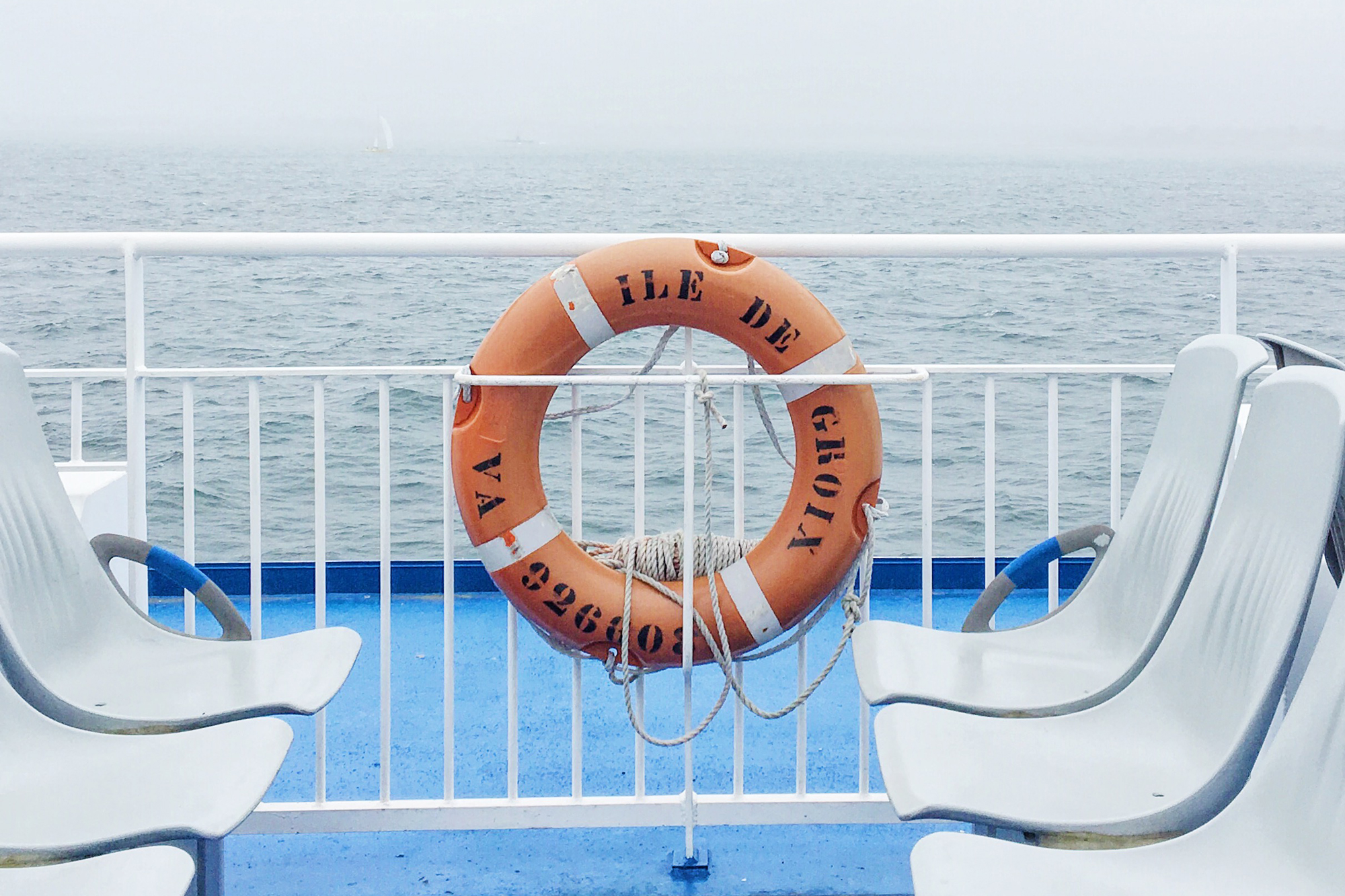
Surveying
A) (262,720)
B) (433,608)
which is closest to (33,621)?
(262,720)

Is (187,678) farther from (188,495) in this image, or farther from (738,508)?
(738,508)

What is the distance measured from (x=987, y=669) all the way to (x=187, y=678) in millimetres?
1022

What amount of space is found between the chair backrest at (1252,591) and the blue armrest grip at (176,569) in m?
1.20

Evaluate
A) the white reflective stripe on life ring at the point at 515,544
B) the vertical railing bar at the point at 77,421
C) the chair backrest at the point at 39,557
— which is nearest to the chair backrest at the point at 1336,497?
the white reflective stripe on life ring at the point at 515,544

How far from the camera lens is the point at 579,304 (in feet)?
5.92

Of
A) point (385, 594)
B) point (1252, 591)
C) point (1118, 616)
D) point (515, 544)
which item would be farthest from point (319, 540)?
point (1252, 591)

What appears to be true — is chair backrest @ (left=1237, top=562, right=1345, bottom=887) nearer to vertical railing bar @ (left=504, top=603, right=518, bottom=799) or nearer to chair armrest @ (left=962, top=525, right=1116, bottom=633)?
chair armrest @ (left=962, top=525, right=1116, bottom=633)

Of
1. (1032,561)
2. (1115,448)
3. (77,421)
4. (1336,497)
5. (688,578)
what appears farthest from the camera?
(77,421)

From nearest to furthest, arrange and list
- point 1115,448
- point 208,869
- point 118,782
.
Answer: point 118,782
point 208,869
point 1115,448

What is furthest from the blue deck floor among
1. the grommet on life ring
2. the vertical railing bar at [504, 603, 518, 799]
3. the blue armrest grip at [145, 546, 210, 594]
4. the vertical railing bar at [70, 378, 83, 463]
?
the vertical railing bar at [70, 378, 83, 463]

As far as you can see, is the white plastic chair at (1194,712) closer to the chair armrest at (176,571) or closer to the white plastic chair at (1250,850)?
the white plastic chair at (1250,850)

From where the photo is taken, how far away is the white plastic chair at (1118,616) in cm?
144

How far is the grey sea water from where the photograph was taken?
30.6 feet

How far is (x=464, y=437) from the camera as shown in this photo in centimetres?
181
